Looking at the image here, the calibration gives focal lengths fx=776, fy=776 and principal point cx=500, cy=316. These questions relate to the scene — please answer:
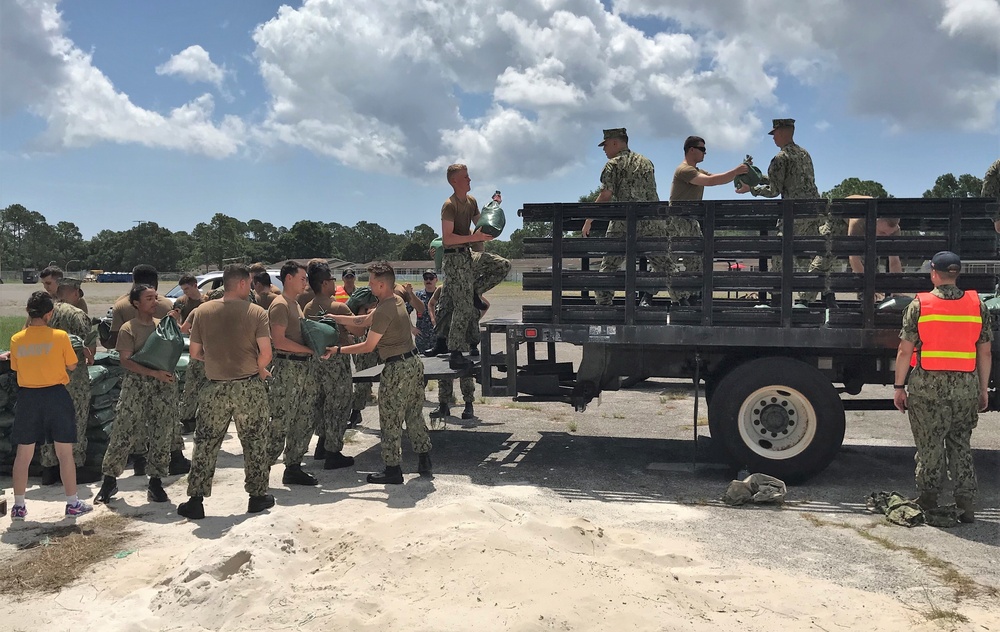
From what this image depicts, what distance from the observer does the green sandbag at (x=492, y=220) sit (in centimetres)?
712

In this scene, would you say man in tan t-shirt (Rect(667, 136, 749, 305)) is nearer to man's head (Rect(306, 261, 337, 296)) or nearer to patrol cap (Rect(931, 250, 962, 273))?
patrol cap (Rect(931, 250, 962, 273))

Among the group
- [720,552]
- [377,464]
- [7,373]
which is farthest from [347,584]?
[7,373]

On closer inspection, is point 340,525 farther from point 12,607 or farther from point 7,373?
point 7,373

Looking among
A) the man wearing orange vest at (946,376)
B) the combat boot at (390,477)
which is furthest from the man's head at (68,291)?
the man wearing orange vest at (946,376)

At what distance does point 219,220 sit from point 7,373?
9831 cm

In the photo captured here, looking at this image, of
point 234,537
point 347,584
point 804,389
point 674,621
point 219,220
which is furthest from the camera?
point 219,220

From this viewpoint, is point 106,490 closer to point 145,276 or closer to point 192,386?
point 192,386

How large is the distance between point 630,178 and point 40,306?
A: 492cm

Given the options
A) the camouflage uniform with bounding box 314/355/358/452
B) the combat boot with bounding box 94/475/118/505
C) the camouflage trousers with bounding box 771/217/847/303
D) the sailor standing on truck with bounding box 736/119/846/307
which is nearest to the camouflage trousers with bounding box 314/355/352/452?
the camouflage uniform with bounding box 314/355/358/452

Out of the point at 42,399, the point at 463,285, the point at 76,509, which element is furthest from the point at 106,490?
the point at 463,285

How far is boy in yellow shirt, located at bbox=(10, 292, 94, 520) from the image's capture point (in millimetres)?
5543

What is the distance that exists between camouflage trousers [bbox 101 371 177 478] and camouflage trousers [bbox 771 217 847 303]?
5.11m

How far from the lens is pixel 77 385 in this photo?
639cm

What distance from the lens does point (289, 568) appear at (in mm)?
4055
